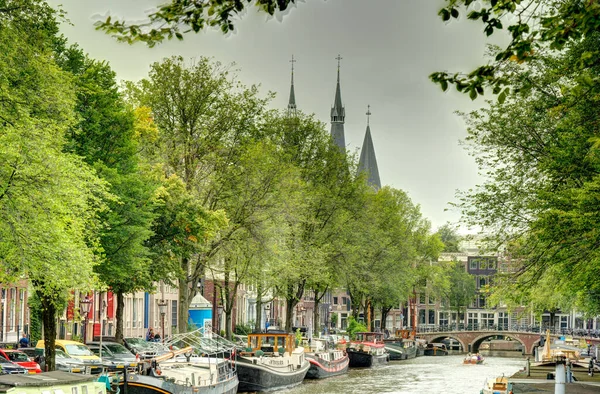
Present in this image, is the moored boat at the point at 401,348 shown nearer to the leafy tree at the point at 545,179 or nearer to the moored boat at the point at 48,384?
the leafy tree at the point at 545,179

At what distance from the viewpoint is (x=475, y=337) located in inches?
5172

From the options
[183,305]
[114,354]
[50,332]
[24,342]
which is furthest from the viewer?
[183,305]

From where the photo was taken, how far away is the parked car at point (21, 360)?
39.4 m

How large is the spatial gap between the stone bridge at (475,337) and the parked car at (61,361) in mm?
85090

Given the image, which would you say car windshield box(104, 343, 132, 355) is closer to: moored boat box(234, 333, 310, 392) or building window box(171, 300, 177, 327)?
moored boat box(234, 333, 310, 392)

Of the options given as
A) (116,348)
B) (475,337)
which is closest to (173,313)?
(116,348)

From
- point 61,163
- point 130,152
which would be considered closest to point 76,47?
point 130,152

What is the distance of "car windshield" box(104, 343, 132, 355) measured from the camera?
48.9 m

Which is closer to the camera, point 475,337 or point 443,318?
point 475,337

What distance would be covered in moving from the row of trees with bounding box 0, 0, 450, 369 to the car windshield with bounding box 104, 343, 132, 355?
110 inches

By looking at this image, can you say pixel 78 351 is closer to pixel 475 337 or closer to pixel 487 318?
pixel 475 337

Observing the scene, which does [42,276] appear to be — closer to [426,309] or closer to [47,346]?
[47,346]

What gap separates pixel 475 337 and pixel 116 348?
3481 inches

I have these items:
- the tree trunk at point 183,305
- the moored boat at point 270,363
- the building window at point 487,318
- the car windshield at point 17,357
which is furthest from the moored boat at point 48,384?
the building window at point 487,318
